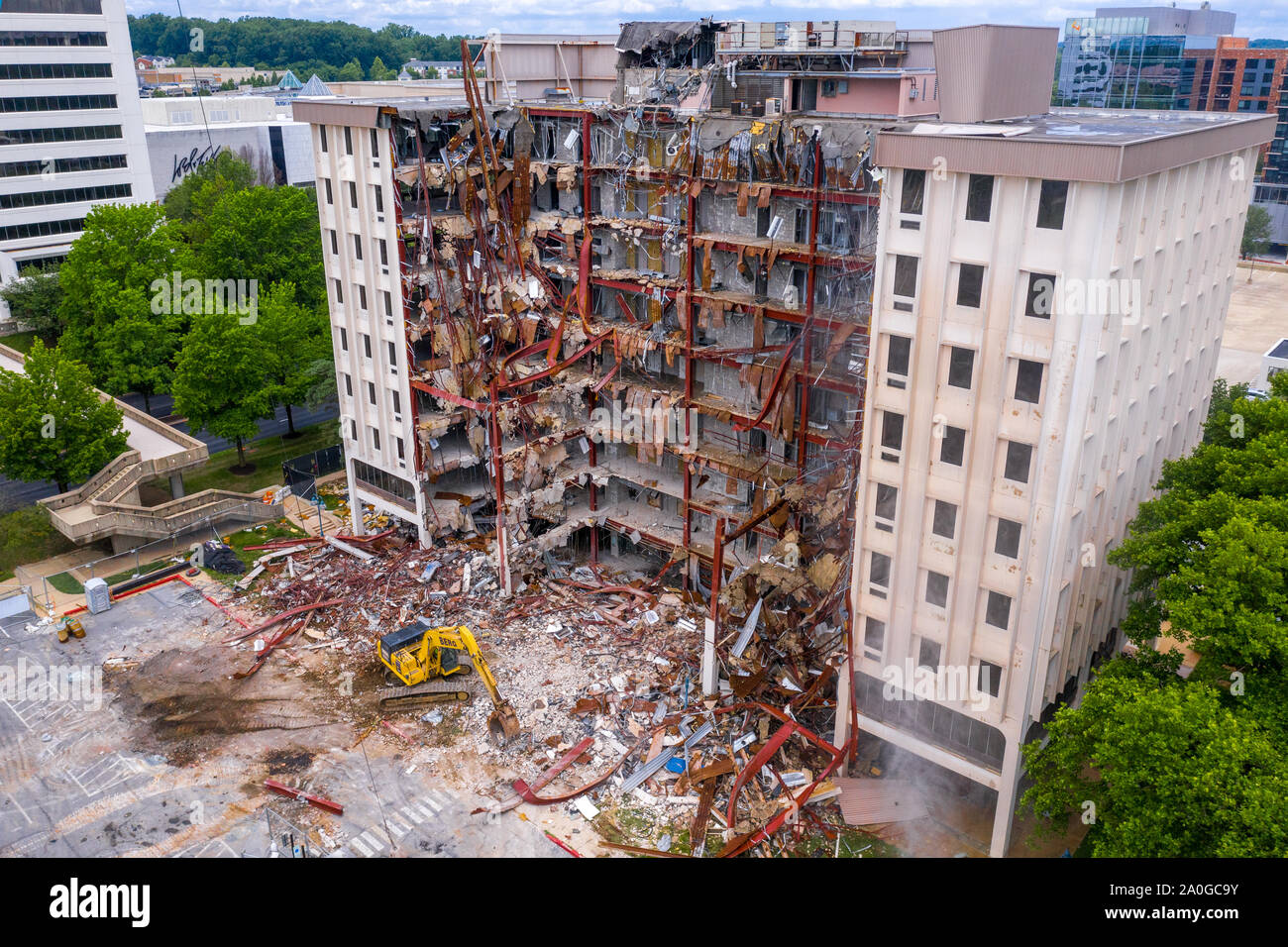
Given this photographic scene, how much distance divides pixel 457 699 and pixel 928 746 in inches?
659

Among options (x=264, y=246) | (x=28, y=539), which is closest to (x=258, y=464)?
(x=28, y=539)

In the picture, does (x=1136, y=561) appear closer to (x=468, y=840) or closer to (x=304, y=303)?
(x=468, y=840)

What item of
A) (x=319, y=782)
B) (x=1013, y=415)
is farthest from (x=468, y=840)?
(x=1013, y=415)

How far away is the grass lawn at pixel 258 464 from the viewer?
2151 inches

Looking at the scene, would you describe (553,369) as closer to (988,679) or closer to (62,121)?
(988,679)

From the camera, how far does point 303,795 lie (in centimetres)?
3106

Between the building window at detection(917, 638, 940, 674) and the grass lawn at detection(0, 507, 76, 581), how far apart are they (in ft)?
135

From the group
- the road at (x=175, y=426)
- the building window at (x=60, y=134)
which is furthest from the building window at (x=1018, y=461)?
the building window at (x=60, y=134)

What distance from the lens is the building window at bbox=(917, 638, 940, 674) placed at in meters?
28.1

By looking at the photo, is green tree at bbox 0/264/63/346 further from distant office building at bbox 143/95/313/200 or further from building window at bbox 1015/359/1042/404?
building window at bbox 1015/359/1042/404

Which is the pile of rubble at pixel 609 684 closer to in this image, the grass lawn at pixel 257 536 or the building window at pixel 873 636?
the building window at pixel 873 636

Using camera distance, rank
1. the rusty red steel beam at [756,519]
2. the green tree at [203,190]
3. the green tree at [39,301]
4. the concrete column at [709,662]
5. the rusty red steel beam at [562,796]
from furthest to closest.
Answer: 1. the green tree at [203,190]
2. the green tree at [39,301]
3. the concrete column at [709,662]
4. the rusty red steel beam at [756,519]
5. the rusty red steel beam at [562,796]

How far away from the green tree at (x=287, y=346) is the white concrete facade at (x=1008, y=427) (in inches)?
1527

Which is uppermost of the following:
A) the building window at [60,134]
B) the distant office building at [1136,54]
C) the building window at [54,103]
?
the distant office building at [1136,54]
